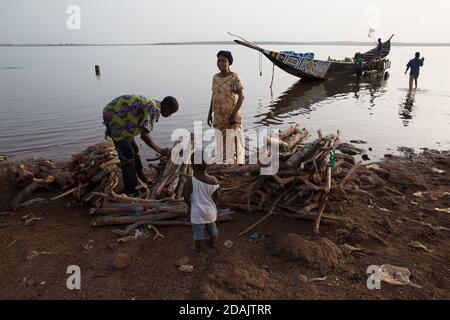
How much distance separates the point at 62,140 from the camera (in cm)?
1052

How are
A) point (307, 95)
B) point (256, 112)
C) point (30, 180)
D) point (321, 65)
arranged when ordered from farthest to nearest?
point (321, 65) < point (307, 95) < point (256, 112) < point (30, 180)

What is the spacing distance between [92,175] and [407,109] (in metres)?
13.7

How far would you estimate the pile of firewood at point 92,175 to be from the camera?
4793 millimetres

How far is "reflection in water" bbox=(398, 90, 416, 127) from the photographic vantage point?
498 inches

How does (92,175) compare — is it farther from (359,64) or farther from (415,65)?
(359,64)

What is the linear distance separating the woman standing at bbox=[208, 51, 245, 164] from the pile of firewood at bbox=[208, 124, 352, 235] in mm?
807

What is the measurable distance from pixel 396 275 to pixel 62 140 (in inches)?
386

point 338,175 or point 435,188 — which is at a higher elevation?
point 338,175

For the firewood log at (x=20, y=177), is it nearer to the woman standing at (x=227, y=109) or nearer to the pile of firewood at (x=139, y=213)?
the pile of firewood at (x=139, y=213)

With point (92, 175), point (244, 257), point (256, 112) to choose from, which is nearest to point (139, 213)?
point (92, 175)

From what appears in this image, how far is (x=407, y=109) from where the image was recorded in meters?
14.6

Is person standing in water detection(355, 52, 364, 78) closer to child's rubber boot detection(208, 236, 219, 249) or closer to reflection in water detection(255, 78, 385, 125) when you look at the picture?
reflection in water detection(255, 78, 385, 125)
